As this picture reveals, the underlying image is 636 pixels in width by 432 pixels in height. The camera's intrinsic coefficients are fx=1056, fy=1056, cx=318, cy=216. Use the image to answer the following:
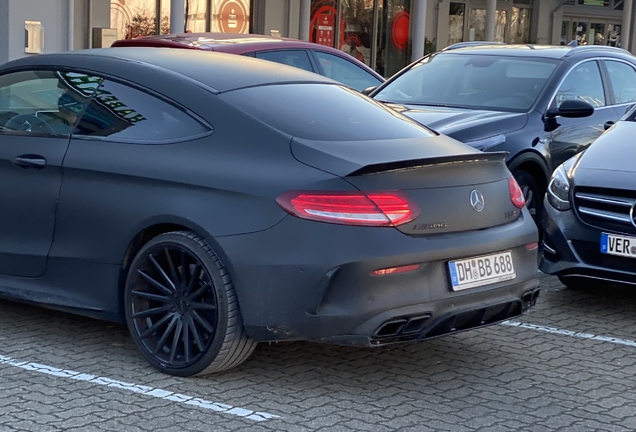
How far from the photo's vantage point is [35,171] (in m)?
5.43

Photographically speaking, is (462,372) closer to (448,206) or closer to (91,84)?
(448,206)

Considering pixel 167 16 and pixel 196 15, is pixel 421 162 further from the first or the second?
pixel 196 15

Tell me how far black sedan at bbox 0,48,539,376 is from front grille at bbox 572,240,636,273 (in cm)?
127

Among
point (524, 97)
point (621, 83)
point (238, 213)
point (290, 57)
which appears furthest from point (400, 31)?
point (238, 213)

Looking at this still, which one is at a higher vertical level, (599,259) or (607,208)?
(607,208)

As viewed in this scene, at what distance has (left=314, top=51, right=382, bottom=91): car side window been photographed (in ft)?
34.3

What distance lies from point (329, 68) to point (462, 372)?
567 centimetres

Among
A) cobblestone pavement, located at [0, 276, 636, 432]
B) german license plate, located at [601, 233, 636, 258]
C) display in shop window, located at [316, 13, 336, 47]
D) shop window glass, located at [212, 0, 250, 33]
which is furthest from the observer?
display in shop window, located at [316, 13, 336, 47]

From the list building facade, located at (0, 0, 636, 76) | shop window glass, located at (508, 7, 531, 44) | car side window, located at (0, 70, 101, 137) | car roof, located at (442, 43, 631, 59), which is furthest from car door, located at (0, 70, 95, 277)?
shop window glass, located at (508, 7, 531, 44)

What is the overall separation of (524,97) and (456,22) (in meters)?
21.0

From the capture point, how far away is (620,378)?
209 inches

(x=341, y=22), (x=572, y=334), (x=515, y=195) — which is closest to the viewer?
(x=515, y=195)

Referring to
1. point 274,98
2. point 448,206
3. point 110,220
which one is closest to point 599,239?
point 448,206

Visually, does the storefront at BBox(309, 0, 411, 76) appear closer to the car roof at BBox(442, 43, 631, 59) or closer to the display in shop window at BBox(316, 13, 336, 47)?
the display in shop window at BBox(316, 13, 336, 47)
